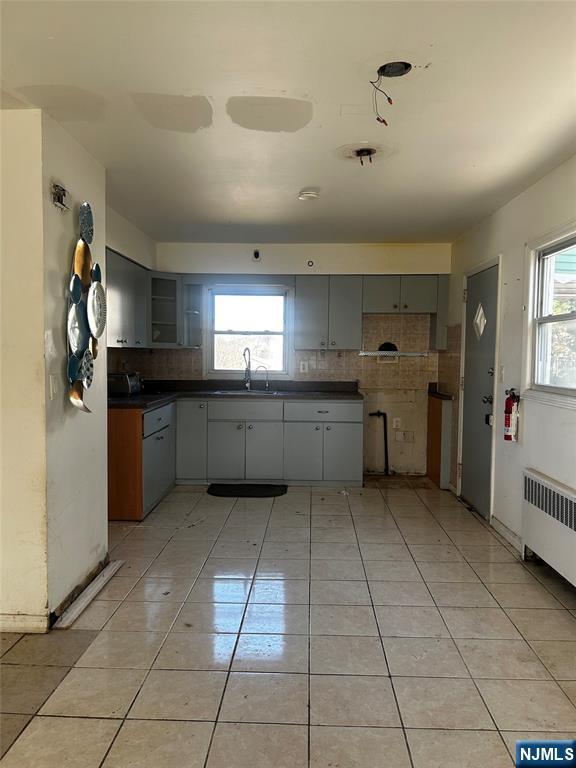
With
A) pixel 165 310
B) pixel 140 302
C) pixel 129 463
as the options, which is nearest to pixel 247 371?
pixel 165 310

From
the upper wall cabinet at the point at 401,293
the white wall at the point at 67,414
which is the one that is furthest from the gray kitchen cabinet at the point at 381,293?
the white wall at the point at 67,414

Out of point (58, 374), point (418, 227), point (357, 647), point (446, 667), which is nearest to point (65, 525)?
point (58, 374)

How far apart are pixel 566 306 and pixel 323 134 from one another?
1682 mm

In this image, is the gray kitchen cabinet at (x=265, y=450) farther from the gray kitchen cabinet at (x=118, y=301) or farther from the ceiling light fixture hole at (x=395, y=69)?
the ceiling light fixture hole at (x=395, y=69)

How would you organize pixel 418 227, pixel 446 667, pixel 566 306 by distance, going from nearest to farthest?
1. pixel 446 667
2. pixel 566 306
3. pixel 418 227

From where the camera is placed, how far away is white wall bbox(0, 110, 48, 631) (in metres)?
2.21

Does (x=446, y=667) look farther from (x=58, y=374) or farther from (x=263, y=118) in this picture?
(x=263, y=118)

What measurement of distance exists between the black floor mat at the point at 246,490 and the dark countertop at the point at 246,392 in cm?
85

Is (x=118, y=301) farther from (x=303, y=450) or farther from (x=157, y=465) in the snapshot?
(x=303, y=450)

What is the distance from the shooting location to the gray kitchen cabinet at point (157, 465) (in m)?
3.91

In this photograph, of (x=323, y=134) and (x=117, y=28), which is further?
(x=323, y=134)

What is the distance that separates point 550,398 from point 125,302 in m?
3.24

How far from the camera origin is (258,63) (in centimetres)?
183

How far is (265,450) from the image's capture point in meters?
4.86
